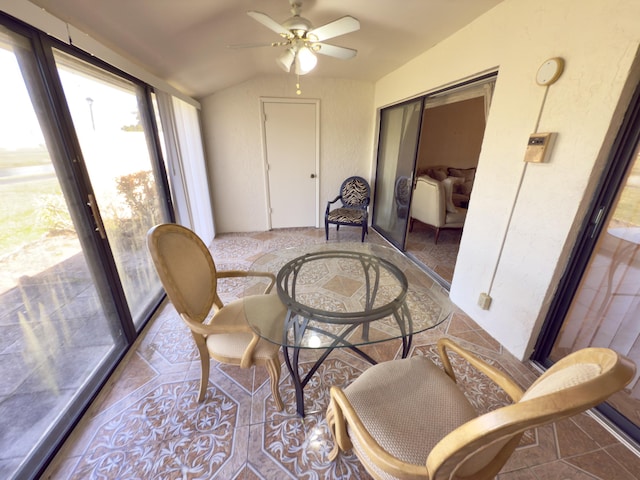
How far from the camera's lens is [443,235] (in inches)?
156

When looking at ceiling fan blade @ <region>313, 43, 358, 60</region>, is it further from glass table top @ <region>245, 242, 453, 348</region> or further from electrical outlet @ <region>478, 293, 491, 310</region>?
electrical outlet @ <region>478, 293, 491, 310</region>

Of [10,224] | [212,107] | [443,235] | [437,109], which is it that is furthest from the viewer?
[437,109]

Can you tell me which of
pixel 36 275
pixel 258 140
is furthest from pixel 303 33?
pixel 258 140

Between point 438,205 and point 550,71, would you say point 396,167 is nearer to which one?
point 438,205

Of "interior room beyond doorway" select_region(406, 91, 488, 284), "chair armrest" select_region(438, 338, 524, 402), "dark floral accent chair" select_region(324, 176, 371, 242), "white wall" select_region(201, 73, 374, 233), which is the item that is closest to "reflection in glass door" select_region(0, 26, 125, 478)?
"chair armrest" select_region(438, 338, 524, 402)

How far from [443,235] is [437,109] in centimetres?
224

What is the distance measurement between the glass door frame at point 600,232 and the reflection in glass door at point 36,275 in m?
2.71

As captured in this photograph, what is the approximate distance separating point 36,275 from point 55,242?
0.18 meters

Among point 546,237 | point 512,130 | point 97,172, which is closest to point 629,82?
point 512,130

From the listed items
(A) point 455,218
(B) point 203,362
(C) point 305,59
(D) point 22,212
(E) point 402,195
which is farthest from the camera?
(A) point 455,218

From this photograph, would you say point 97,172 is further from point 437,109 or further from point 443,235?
point 437,109

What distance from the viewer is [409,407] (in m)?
0.93

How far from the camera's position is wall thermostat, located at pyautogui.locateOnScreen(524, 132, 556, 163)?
4.64 ft

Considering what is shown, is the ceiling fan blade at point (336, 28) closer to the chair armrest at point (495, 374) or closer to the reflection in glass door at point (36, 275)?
the reflection in glass door at point (36, 275)
